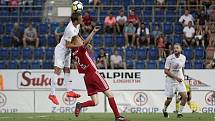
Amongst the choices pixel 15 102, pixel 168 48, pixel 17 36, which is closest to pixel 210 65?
pixel 168 48

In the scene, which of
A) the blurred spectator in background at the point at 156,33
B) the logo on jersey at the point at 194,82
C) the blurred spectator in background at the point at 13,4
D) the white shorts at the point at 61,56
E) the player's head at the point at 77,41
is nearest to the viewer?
the player's head at the point at 77,41

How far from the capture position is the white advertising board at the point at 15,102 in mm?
31656

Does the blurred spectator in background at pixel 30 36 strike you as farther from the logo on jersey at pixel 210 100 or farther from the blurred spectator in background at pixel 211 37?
the logo on jersey at pixel 210 100

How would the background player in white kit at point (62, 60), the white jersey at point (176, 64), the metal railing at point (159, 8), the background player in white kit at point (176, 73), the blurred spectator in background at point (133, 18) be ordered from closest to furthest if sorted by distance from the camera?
1. the background player in white kit at point (62, 60)
2. the background player in white kit at point (176, 73)
3. the white jersey at point (176, 64)
4. the blurred spectator in background at point (133, 18)
5. the metal railing at point (159, 8)

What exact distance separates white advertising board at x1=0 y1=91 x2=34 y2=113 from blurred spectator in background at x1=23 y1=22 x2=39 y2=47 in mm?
4541

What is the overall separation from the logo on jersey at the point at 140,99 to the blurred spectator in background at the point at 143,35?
13.8 ft

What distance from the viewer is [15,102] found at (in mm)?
31656

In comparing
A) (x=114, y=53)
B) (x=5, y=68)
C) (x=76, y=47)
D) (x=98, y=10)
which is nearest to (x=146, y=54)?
(x=114, y=53)

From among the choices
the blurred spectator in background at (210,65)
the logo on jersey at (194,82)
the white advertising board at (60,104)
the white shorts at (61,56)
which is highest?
the white shorts at (61,56)

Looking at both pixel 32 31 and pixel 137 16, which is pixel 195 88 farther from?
pixel 32 31

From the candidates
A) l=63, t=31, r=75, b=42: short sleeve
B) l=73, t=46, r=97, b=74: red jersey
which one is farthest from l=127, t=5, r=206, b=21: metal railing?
l=73, t=46, r=97, b=74: red jersey

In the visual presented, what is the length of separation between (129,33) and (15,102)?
7367mm

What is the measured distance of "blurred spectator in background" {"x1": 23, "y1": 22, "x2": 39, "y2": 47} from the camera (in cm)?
3556

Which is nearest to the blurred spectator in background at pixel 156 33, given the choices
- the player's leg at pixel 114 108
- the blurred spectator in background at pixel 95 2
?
the blurred spectator in background at pixel 95 2
